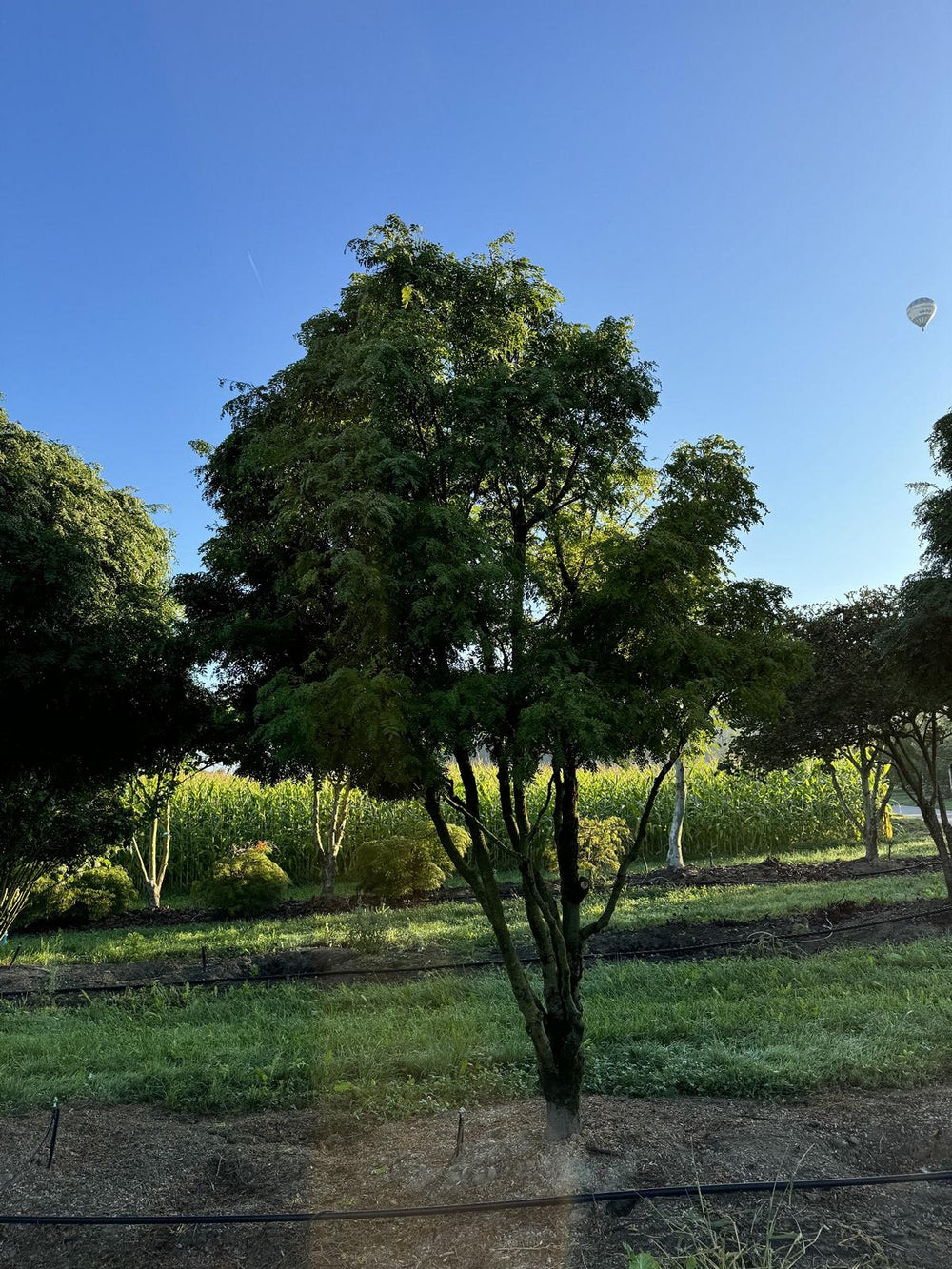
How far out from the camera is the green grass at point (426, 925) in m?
10.2

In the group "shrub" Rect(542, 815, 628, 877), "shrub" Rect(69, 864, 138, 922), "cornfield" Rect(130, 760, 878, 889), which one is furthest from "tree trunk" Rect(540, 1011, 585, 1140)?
"cornfield" Rect(130, 760, 878, 889)

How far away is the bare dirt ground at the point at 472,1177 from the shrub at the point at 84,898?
A: 9223 mm

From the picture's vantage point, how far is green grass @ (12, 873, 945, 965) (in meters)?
10.2

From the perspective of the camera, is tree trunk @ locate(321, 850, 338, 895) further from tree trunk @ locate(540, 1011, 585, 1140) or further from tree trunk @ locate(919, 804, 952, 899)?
tree trunk @ locate(540, 1011, 585, 1140)

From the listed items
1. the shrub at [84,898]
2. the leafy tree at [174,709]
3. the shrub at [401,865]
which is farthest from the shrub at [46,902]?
the shrub at [401,865]

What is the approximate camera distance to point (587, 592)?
462cm

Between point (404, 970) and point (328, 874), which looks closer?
point (404, 970)

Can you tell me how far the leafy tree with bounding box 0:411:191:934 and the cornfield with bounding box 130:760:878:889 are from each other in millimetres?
7692

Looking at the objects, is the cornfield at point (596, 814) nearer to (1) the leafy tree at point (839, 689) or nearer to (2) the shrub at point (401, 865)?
(2) the shrub at point (401, 865)

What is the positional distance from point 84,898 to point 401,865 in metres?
5.17

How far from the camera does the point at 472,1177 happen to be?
4.06m

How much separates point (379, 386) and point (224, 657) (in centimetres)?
538

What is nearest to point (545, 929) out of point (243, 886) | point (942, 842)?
point (942, 842)

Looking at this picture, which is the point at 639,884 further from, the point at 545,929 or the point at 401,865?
the point at 545,929
